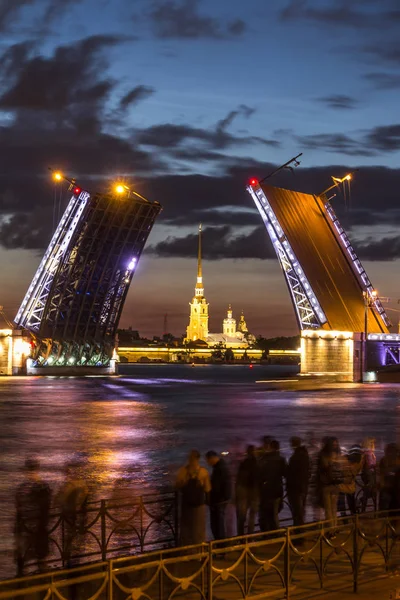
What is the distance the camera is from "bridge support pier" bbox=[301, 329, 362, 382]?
7194 cm

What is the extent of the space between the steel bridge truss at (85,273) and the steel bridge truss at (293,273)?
7547 mm

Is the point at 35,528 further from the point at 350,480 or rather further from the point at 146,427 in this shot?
the point at 146,427

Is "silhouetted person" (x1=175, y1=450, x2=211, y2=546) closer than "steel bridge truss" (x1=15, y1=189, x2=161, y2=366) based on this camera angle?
Yes

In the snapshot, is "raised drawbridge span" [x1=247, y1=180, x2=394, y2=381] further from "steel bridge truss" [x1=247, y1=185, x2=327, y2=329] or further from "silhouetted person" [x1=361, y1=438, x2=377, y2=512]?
"silhouetted person" [x1=361, y1=438, x2=377, y2=512]

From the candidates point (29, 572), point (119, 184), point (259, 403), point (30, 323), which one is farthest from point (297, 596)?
point (30, 323)

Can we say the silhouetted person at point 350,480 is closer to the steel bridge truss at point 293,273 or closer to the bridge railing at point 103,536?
the bridge railing at point 103,536

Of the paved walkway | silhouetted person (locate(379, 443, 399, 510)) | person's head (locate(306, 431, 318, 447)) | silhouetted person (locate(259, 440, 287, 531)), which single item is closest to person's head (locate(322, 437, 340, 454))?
silhouetted person (locate(379, 443, 399, 510))

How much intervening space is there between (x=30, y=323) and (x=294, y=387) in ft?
63.8

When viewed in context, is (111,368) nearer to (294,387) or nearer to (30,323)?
(30,323)

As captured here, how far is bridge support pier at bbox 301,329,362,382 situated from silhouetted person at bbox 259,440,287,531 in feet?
201

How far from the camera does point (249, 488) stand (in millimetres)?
10742

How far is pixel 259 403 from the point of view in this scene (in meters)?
45.6

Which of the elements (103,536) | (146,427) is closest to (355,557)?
(103,536)

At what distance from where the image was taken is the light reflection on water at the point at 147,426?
18.9 metres
